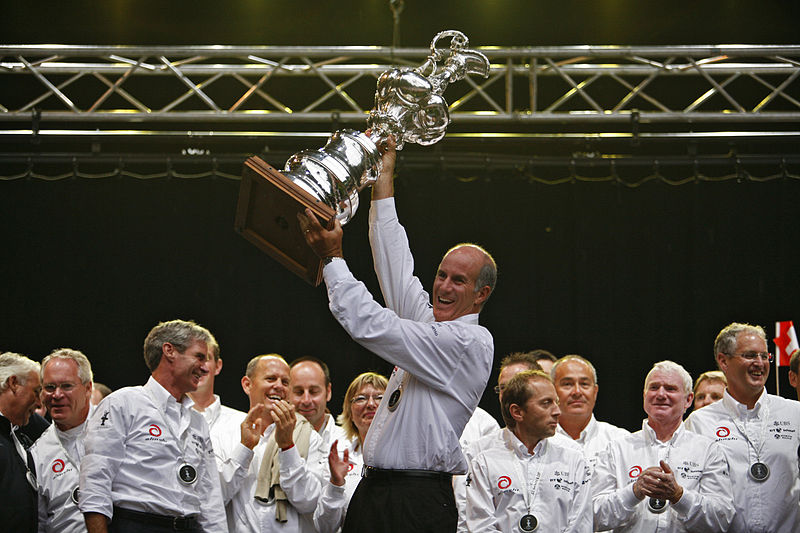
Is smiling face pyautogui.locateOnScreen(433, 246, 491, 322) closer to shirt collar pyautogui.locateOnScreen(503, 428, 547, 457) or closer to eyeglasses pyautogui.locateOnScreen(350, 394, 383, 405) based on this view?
shirt collar pyautogui.locateOnScreen(503, 428, 547, 457)

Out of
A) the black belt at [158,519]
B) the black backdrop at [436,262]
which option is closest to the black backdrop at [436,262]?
the black backdrop at [436,262]

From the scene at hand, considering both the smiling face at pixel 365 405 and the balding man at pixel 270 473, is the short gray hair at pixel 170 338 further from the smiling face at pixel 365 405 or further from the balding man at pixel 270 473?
the smiling face at pixel 365 405

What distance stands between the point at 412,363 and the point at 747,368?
9.40 ft

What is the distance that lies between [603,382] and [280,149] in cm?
367

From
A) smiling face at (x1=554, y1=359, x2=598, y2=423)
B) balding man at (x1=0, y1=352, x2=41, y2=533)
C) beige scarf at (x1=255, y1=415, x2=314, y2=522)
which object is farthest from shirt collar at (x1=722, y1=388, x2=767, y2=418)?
balding man at (x1=0, y1=352, x2=41, y2=533)

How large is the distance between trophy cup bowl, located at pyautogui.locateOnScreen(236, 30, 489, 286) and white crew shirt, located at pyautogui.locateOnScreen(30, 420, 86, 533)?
7.87 ft

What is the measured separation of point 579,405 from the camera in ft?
19.6

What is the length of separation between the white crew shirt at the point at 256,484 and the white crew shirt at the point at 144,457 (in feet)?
1.40

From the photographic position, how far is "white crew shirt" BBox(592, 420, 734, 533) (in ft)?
15.9

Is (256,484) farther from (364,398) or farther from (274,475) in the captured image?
(364,398)

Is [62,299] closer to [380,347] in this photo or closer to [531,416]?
[531,416]

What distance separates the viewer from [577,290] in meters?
8.75

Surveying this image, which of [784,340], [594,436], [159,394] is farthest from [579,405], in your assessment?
[159,394]

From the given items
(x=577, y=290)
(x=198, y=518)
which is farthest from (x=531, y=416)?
(x=577, y=290)
